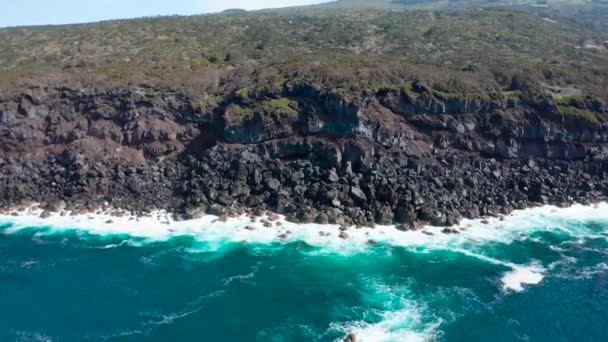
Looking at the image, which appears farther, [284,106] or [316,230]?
[284,106]

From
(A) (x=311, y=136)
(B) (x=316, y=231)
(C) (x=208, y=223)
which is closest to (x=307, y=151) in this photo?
(A) (x=311, y=136)

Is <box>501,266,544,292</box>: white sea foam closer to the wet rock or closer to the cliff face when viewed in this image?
the cliff face

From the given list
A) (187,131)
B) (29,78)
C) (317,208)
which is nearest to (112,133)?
(187,131)

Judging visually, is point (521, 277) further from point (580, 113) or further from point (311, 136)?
point (580, 113)

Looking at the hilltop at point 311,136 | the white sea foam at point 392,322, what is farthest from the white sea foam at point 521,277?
the hilltop at point 311,136

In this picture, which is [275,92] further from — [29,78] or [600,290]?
[600,290]

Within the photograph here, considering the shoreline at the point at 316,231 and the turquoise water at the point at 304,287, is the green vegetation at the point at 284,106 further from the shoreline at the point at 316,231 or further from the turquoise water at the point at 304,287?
the turquoise water at the point at 304,287

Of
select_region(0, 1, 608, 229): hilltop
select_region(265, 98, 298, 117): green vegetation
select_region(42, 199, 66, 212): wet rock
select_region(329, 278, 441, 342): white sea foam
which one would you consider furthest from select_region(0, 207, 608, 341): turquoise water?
select_region(265, 98, 298, 117): green vegetation
